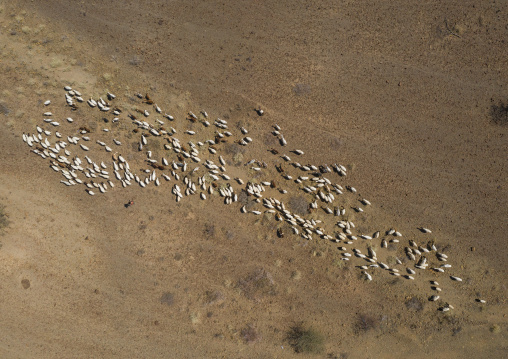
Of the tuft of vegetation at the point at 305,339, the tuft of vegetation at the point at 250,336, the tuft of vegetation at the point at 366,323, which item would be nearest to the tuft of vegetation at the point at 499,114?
the tuft of vegetation at the point at 366,323

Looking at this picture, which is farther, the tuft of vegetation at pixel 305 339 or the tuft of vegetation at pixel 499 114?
the tuft of vegetation at pixel 499 114

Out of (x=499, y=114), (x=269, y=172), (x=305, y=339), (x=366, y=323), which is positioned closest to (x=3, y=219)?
(x=269, y=172)

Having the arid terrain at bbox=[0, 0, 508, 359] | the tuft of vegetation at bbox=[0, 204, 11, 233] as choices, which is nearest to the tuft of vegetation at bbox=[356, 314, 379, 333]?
the arid terrain at bbox=[0, 0, 508, 359]

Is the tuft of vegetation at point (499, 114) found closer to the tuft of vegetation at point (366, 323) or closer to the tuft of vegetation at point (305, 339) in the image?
the tuft of vegetation at point (366, 323)

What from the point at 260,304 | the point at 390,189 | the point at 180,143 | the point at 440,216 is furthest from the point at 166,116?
the point at 440,216

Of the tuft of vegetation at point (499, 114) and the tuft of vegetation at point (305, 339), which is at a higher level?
the tuft of vegetation at point (499, 114)

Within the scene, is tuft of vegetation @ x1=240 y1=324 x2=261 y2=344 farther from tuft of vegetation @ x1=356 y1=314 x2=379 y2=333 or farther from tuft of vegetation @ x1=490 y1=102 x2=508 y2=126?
tuft of vegetation @ x1=490 y1=102 x2=508 y2=126

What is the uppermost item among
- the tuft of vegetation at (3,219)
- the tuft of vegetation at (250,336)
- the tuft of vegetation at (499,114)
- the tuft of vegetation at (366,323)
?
the tuft of vegetation at (499,114)
